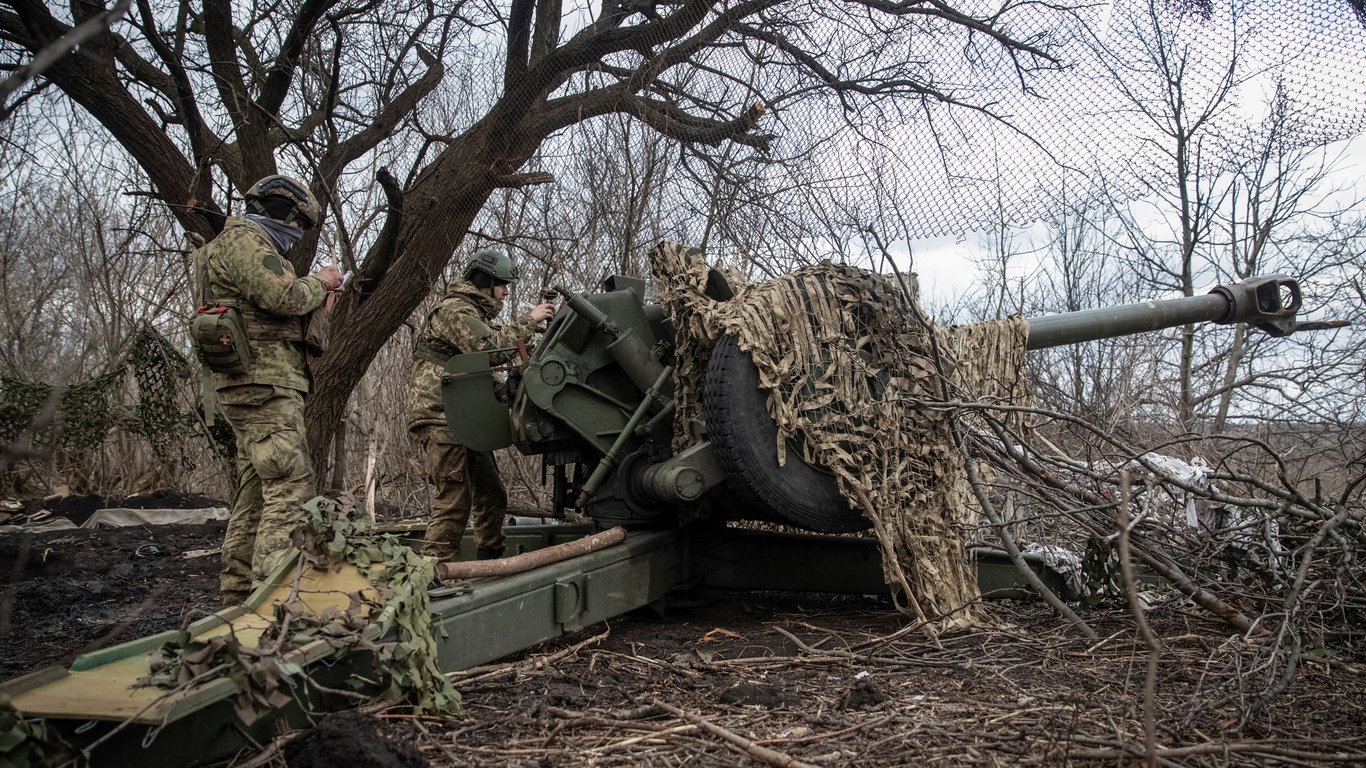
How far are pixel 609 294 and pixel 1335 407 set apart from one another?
4976mm

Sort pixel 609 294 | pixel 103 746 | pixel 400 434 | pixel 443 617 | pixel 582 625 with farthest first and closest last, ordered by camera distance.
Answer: pixel 400 434
pixel 609 294
pixel 582 625
pixel 443 617
pixel 103 746

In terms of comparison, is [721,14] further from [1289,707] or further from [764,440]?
[1289,707]

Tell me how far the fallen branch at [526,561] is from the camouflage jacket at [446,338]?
1878mm

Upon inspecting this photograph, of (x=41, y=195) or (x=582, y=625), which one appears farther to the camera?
(x=41, y=195)

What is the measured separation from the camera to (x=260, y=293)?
460 cm

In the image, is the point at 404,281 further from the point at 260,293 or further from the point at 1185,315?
the point at 1185,315

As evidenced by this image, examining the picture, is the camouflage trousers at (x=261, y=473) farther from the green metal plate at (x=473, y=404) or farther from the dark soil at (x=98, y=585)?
the green metal plate at (x=473, y=404)

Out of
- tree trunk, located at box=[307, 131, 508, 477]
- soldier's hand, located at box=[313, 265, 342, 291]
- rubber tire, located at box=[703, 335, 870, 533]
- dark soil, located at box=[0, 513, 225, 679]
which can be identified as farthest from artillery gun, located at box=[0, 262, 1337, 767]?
tree trunk, located at box=[307, 131, 508, 477]

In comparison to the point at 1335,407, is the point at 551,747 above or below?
below

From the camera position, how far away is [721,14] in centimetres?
739

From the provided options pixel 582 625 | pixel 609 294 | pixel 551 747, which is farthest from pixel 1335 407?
pixel 551 747

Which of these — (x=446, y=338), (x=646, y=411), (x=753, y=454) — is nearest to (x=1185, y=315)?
(x=753, y=454)

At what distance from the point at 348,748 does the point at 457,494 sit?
347 cm

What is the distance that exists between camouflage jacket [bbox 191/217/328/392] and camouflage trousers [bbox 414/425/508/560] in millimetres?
1206
